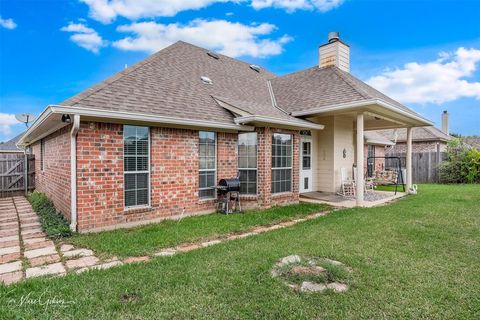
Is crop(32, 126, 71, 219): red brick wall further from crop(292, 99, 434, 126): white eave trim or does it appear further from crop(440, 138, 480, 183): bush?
crop(440, 138, 480, 183): bush

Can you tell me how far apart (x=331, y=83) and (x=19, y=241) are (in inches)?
393

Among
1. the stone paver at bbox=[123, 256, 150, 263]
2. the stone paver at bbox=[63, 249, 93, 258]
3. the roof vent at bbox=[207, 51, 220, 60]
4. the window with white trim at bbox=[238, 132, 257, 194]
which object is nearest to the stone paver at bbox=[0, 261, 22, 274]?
the stone paver at bbox=[63, 249, 93, 258]

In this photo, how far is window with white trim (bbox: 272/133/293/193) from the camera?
8328mm

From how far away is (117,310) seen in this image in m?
2.76

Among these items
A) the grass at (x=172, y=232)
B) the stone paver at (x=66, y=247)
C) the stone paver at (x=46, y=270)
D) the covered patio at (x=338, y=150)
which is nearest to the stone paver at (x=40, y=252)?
the stone paver at (x=66, y=247)

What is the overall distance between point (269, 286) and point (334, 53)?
34.9 feet

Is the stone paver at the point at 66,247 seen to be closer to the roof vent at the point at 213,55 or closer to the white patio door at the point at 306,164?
the white patio door at the point at 306,164

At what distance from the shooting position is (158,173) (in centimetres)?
657

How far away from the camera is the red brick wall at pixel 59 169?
612 centimetres

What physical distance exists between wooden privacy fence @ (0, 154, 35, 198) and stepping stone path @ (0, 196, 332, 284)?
676 cm

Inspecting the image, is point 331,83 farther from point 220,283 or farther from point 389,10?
point 220,283

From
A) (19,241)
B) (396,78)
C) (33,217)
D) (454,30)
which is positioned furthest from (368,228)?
(396,78)

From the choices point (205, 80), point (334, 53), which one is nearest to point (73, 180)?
point (205, 80)

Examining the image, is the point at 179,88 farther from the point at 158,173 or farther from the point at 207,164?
the point at 158,173
